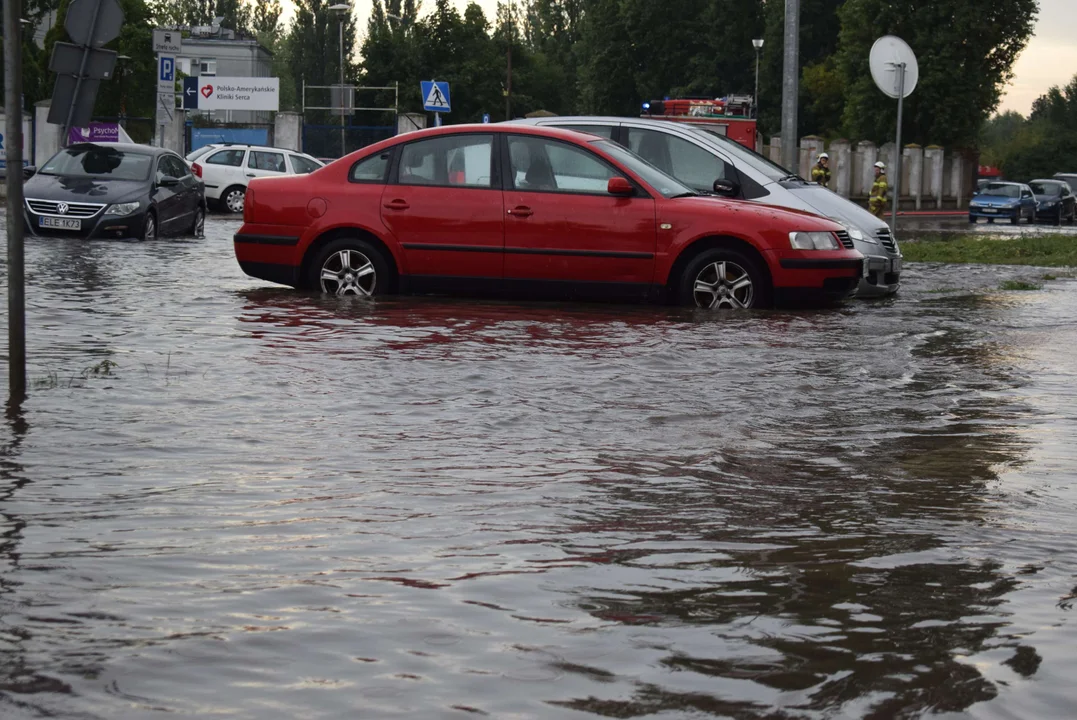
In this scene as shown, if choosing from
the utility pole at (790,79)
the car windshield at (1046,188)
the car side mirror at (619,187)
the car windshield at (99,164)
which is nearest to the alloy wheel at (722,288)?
the car side mirror at (619,187)

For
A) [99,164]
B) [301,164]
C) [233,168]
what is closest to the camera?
[99,164]

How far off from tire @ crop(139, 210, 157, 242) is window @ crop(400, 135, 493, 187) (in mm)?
8889

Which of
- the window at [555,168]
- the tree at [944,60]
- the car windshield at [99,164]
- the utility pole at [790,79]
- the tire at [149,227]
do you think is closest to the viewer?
the window at [555,168]

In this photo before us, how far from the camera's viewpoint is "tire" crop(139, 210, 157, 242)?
21312mm

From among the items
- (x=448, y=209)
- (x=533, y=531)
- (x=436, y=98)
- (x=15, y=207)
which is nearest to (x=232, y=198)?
(x=436, y=98)

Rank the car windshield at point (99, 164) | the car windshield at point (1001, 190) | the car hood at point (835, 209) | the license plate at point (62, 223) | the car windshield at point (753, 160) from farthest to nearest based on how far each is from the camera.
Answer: the car windshield at point (1001, 190) < the car windshield at point (99, 164) < the license plate at point (62, 223) < the car windshield at point (753, 160) < the car hood at point (835, 209)

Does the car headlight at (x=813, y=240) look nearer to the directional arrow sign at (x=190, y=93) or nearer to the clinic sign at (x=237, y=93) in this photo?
the directional arrow sign at (x=190, y=93)

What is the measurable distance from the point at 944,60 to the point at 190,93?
28.5 metres

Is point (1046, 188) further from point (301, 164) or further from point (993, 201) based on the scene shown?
point (301, 164)

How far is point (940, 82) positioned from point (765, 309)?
177ft

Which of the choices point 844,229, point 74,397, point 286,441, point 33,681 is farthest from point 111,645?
point 844,229

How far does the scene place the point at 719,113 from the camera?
40125 millimetres

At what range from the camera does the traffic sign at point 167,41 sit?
91.1ft

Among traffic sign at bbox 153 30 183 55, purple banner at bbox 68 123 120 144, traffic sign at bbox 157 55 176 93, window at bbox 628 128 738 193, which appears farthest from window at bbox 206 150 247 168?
window at bbox 628 128 738 193
